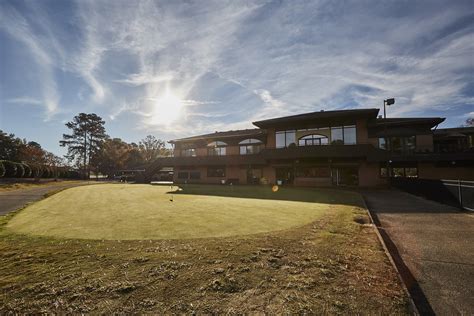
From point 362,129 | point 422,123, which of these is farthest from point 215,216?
point 422,123

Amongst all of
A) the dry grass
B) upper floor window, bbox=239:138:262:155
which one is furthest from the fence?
upper floor window, bbox=239:138:262:155

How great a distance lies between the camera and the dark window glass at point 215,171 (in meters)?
35.9

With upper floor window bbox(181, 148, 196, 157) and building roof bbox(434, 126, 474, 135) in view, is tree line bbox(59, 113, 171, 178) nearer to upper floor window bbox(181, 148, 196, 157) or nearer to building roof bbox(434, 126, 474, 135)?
upper floor window bbox(181, 148, 196, 157)

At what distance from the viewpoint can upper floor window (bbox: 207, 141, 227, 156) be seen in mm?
36344

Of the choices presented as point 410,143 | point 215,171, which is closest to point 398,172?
point 410,143

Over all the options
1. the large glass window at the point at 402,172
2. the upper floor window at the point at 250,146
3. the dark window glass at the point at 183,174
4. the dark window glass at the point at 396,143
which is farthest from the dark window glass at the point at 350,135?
the dark window glass at the point at 183,174

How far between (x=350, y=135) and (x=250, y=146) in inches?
526

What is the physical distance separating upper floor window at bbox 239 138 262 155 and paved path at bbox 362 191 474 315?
2359cm

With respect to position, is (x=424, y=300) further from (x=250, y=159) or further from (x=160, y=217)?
(x=250, y=159)

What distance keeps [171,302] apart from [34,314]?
6.57 ft

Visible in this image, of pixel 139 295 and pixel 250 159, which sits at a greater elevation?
pixel 250 159

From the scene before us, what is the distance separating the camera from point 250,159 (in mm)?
31422

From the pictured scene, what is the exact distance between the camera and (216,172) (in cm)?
3647

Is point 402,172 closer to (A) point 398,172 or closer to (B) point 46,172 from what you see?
(A) point 398,172
